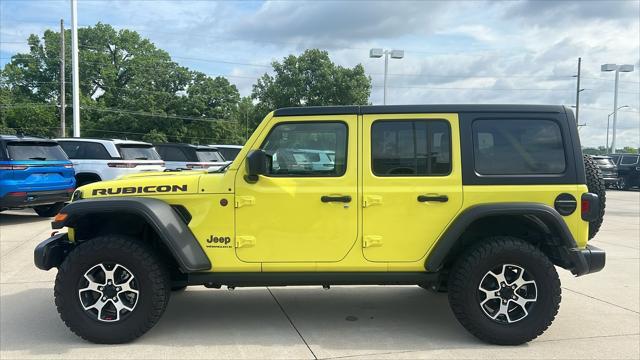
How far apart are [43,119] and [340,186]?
52779 mm

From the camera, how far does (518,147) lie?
4117 millimetres

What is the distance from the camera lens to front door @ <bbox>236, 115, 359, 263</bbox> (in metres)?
4.01

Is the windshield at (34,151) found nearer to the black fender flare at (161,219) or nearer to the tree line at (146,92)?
the black fender flare at (161,219)

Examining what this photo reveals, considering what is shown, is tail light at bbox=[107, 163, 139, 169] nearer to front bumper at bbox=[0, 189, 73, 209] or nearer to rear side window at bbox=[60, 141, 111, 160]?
rear side window at bbox=[60, 141, 111, 160]

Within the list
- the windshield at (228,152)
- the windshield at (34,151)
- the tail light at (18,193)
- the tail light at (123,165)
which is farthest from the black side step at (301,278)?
the windshield at (228,152)

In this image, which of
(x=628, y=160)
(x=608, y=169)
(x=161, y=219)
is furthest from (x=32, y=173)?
(x=628, y=160)

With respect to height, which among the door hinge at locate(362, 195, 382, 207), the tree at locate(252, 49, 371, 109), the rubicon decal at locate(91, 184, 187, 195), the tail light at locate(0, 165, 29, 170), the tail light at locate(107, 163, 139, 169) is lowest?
the door hinge at locate(362, 195, 382, 207)

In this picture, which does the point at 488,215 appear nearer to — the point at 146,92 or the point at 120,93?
the point at 146,92

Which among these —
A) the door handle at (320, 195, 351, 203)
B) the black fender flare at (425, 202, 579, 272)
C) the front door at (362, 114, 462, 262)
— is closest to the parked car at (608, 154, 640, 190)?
the black fender flare at (425, 202, 579, 272)

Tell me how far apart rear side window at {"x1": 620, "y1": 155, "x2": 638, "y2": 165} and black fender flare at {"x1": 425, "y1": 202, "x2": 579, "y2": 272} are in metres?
24.6

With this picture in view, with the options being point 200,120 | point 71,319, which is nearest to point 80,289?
point 71,319

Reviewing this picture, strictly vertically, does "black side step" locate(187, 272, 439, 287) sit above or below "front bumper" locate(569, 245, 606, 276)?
below

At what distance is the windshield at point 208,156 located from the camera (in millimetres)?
14094

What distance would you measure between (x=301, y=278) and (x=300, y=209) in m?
0.56
